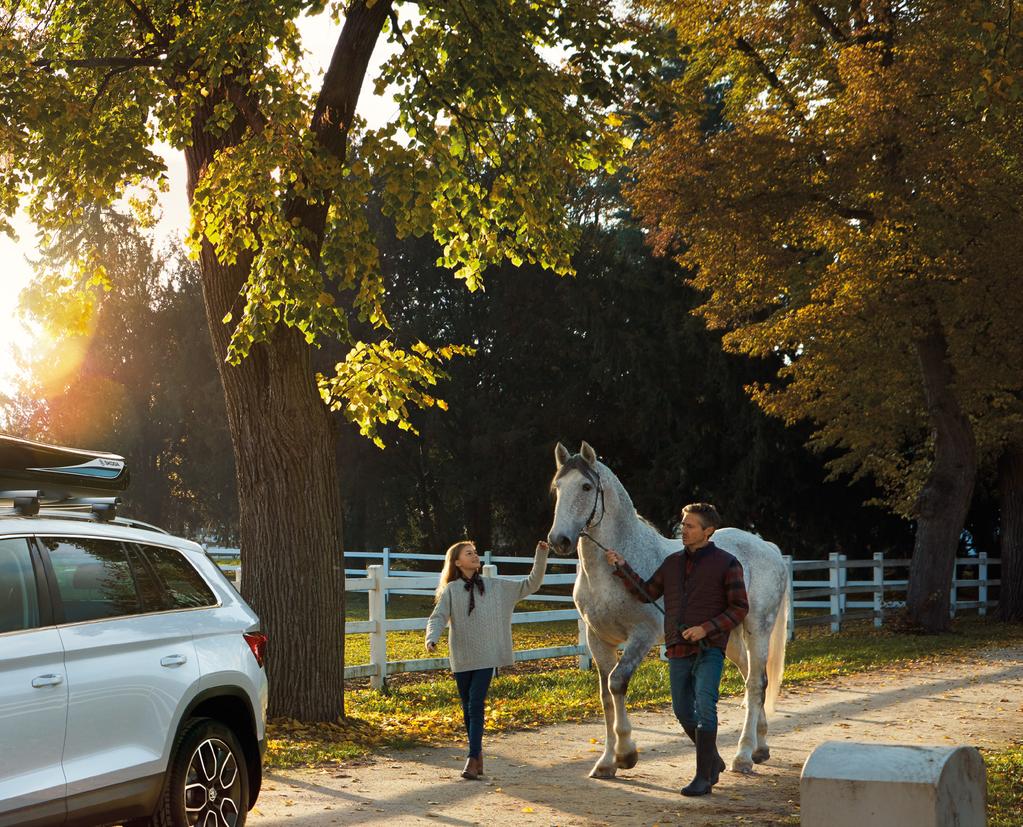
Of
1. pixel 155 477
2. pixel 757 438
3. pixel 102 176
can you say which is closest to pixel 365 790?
pixel 102 176

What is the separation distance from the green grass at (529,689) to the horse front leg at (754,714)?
2.77 m

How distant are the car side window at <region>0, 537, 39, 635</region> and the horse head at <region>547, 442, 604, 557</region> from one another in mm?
4294

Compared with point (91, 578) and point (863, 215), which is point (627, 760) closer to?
point (91, 578)

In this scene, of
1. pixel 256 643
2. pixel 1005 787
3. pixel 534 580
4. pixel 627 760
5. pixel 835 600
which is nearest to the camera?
pixel 256 643

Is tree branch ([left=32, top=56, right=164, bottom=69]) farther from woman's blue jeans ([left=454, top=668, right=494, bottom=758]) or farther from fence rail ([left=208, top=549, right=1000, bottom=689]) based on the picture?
woman's blue jeans ([left=454, top=668, right=494, bottom=758])

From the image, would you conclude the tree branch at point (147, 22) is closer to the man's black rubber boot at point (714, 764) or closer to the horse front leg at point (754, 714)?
the horse front leg at point (754, 714)

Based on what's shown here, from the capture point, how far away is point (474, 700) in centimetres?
952

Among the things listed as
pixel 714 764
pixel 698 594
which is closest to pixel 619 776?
pixel 714 764

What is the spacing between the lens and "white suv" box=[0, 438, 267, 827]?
5473 mm

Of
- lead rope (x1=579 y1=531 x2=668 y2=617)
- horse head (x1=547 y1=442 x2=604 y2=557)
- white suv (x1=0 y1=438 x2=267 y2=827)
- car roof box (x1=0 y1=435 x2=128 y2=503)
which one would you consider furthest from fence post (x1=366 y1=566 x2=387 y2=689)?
car roof box (x1=0 y1=435 x2=128 y2=503)

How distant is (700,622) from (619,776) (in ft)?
5.54

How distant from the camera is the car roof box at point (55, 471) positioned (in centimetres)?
624

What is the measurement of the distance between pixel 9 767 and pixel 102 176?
27.0ft

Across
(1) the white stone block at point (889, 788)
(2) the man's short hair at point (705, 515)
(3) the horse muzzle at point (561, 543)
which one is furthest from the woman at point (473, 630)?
(1) the white stone block at point (889, 788)
